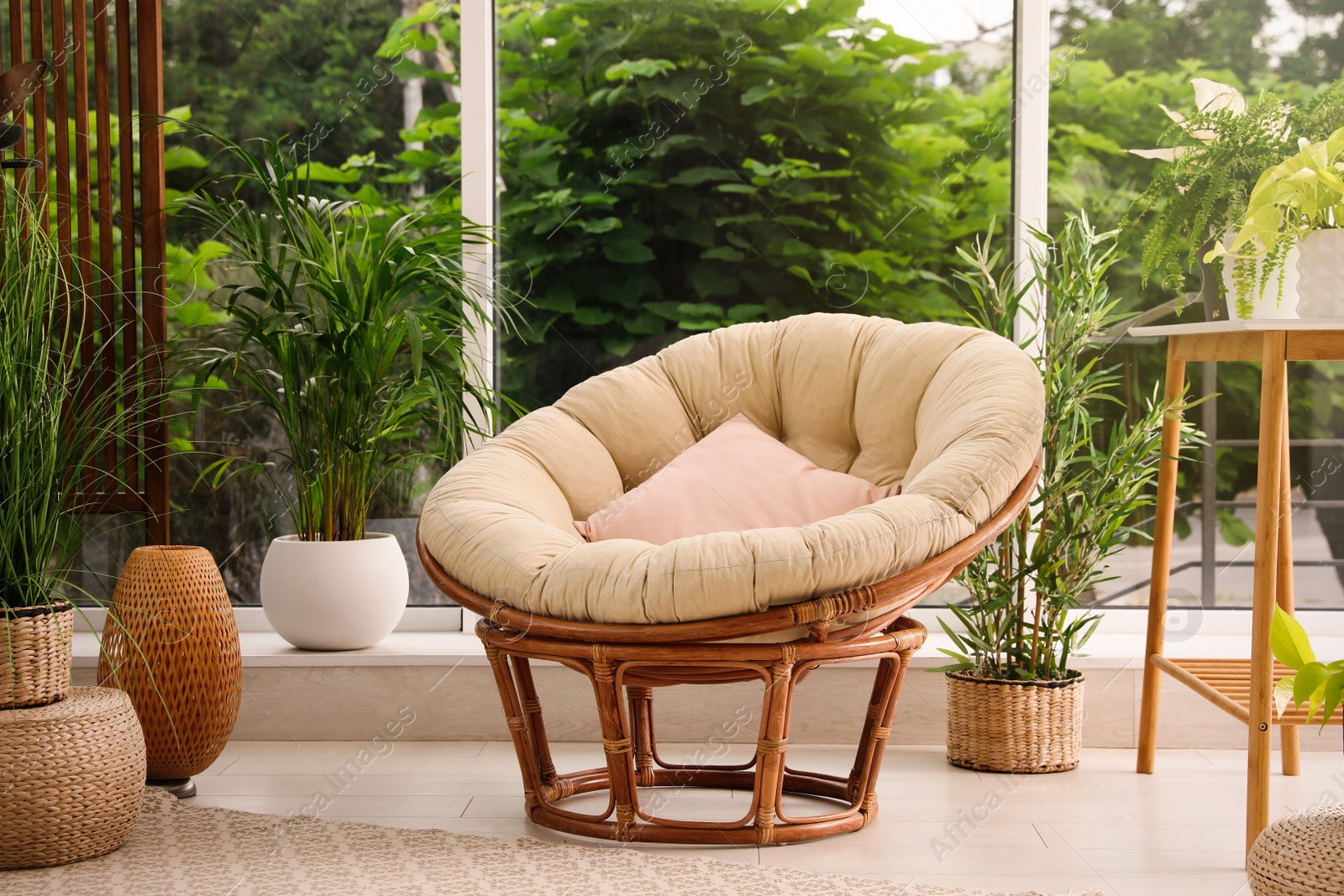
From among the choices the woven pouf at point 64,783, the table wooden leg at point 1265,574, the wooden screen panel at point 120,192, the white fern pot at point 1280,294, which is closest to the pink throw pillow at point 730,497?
the table wooden leg at point 1265,574

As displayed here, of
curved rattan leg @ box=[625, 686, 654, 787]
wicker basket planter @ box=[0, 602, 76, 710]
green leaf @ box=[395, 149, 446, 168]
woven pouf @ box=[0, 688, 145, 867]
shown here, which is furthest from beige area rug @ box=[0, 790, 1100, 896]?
green leaf @ box=[395, 149, 446, 168]

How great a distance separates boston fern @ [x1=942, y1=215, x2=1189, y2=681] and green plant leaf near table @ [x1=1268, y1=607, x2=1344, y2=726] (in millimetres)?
763

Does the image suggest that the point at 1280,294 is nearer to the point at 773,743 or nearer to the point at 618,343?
the point at 773,743

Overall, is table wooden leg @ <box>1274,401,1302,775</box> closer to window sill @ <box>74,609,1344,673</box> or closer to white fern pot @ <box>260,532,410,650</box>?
window sill @ <box>74,609,1344,673</box>

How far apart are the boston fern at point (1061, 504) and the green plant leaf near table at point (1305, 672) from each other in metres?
0.76

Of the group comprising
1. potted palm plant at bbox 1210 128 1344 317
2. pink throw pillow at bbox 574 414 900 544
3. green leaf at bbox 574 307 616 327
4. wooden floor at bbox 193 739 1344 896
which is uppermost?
potted palm plant at bbox 1210 128 1344 317

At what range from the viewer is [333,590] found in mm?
2670

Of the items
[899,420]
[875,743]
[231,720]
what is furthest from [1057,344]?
[231,720]

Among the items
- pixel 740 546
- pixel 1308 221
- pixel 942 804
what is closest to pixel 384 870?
pixel 740 546

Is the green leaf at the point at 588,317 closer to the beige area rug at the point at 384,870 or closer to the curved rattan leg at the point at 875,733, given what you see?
the curved rattan leg at the point at 875,733

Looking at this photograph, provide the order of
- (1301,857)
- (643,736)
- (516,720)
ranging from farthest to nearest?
(643,736) → (516,720) → (1301,857)

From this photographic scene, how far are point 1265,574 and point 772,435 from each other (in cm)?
95

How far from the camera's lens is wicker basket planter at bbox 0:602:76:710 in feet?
6.09

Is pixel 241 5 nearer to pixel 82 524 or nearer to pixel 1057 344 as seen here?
pixel 82 524
